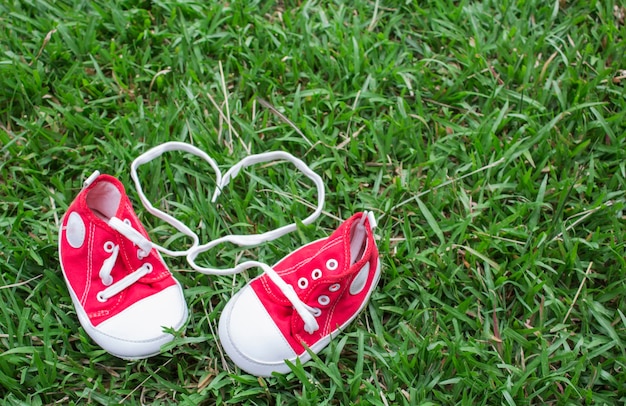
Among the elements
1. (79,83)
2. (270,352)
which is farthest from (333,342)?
(79,83)

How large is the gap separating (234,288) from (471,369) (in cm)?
67

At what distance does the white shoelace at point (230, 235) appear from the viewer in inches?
62.2

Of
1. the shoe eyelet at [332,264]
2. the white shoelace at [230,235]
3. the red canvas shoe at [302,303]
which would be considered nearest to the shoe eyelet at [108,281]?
the white shoelace at [230,235]

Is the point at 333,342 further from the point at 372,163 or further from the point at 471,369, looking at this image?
the point at 372,163

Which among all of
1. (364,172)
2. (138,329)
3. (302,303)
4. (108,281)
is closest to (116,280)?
(108,281)

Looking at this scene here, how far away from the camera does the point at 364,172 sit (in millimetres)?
1993

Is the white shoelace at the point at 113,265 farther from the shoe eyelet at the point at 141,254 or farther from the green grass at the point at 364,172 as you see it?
the green grass at the point at 364,172

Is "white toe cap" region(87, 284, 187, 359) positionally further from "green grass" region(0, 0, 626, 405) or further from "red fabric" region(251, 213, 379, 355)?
"red fabric" region(251, 213, 379, 355)

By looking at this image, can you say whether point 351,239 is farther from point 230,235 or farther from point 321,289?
point 230,235

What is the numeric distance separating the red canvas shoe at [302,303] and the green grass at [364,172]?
6 centimetres

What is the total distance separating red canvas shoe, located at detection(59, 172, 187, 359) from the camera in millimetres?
1593

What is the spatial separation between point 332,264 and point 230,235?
343 millimetres

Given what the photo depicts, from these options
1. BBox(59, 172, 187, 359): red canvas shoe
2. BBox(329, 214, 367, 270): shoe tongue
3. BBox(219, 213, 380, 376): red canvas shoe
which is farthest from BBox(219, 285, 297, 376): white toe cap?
BBox(329, 214, 367, 270): shoe tongue

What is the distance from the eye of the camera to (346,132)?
206 centimetres
